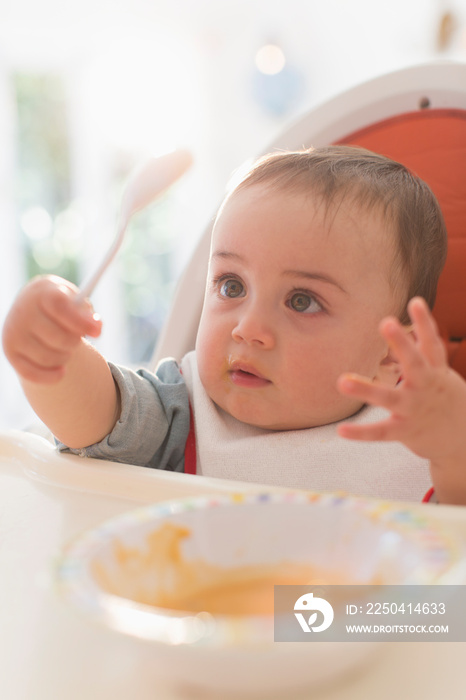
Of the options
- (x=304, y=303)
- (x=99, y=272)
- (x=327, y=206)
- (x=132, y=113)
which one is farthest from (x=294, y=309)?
(x=132, y=113)

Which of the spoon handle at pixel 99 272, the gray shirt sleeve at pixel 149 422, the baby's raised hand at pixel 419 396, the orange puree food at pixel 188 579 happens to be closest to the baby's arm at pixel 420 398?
the baby's raised hand at pixel 419 396

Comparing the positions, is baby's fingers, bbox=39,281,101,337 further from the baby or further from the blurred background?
the blurred background

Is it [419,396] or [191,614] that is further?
[419,396]

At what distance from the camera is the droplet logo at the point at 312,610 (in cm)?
34

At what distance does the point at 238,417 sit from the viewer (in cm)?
82

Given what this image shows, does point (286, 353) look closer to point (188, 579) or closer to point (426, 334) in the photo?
point (426, 334)

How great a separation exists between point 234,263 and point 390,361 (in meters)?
0.23

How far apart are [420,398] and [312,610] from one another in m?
0.21

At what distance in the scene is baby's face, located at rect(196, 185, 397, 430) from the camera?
78 centimetres

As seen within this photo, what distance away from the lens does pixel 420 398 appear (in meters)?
0.53

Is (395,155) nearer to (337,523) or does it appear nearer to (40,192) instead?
(337,523)

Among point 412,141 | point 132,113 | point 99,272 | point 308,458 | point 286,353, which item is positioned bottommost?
point 308,458

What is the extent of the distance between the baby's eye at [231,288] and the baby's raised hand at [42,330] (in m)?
0.26

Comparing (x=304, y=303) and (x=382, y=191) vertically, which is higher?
(x=382, y=191)
